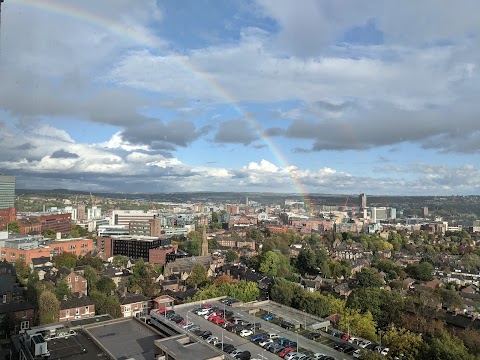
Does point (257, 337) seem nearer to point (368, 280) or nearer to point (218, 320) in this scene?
point (218, 320)

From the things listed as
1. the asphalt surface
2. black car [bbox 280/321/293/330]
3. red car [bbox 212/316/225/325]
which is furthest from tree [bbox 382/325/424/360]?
red car [bbox 212/316/225/325]

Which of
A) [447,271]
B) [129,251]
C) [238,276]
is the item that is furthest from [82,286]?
[447,271]

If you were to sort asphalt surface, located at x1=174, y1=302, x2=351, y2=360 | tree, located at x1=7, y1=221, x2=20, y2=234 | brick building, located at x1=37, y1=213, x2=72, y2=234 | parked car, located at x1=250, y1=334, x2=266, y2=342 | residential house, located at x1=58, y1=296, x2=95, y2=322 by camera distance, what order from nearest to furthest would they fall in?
asphalt surface, located at x1=174, y1=302, x2=351, y2=360 → parked car, located at x1=250, y1=334, x2=266, y2=342 → residential house, located at x1=58, y1=296, x2=95, y2=322 → tree, located at x1=7, y1=221, x2=20, y2=234 → brick building, located at x1=37, y1=213, x2=72, y2=234

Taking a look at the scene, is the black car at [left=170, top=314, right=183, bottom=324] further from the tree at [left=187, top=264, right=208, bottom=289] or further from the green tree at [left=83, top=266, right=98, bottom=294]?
the tree at [left=187, top=264, right=208, bottom=289]

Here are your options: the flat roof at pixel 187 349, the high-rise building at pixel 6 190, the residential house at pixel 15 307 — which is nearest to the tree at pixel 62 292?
the residential house at pixel 15 307

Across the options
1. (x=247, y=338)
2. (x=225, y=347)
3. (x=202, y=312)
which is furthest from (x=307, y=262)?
(x=225, y=347)

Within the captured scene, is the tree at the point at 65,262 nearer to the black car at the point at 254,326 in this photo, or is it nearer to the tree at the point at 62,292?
the tree at the point at 62,292

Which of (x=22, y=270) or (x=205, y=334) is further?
(x=22, y=270)
